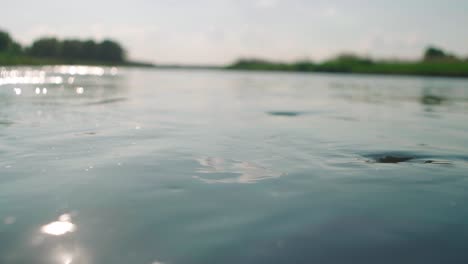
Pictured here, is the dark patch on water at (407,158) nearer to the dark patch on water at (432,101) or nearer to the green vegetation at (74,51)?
the dark patch on water at (432,101)

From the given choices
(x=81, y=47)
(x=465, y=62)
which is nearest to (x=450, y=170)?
(x=465, y=62)

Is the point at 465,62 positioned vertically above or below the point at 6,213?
above

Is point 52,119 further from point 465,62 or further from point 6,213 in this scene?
point 465,62

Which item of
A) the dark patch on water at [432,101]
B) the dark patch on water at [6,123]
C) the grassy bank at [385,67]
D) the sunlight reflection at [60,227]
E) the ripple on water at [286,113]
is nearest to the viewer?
the sunlight reflection at [60,227]

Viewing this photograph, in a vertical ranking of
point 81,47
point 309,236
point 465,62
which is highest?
point 81,47

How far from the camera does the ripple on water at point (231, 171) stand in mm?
4789

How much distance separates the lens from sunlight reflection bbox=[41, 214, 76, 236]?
312 centimetres

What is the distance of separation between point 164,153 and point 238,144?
59.8 inches

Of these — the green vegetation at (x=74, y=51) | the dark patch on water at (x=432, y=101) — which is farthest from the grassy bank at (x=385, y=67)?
the green vegetation at (x=74, y=51)

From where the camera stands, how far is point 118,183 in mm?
4531

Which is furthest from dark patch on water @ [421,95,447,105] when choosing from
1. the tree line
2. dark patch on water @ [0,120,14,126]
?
the tree line

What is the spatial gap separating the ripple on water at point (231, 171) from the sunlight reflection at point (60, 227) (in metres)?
1.77

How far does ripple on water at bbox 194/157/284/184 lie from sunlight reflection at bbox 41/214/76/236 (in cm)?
177

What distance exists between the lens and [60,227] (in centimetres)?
322
